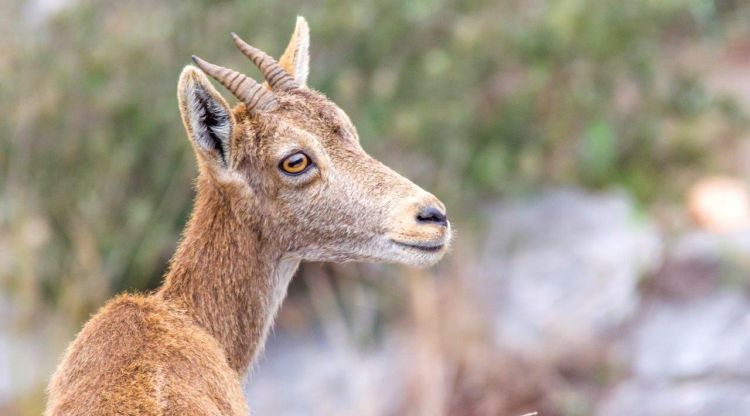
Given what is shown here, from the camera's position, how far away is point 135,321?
5129mm

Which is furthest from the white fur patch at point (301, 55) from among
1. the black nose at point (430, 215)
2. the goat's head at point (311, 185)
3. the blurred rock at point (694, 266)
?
the blurred rock at point (694, 266)

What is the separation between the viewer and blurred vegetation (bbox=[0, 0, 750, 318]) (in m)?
11.5

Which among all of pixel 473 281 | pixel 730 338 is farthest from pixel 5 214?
pixel 730 338

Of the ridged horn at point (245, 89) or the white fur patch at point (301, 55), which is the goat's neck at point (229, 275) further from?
the white fur patch at point (301, 55)

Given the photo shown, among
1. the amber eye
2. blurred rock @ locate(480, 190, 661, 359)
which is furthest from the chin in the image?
blurred rock @ locate(480, 190, 661, 359)

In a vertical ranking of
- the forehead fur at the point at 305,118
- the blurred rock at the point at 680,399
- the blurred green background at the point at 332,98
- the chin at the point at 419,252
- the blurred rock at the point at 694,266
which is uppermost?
the blurred green background at the point at 332,98

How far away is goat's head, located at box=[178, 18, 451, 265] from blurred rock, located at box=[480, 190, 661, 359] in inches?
273

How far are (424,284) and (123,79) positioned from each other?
3.77m

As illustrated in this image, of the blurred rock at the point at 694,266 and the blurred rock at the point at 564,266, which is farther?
the blurred rock at the point at 694,266

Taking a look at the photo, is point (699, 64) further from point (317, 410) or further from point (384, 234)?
point (384, 234)

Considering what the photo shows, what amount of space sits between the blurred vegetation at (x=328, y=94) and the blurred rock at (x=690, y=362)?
2.07 m

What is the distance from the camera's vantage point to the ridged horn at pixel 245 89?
5676 mm

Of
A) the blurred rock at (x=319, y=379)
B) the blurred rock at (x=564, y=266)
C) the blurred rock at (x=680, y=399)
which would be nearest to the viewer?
the blurred rock at (x=319, y=379)

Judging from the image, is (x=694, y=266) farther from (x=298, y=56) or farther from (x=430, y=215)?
(x=430, y=215)
